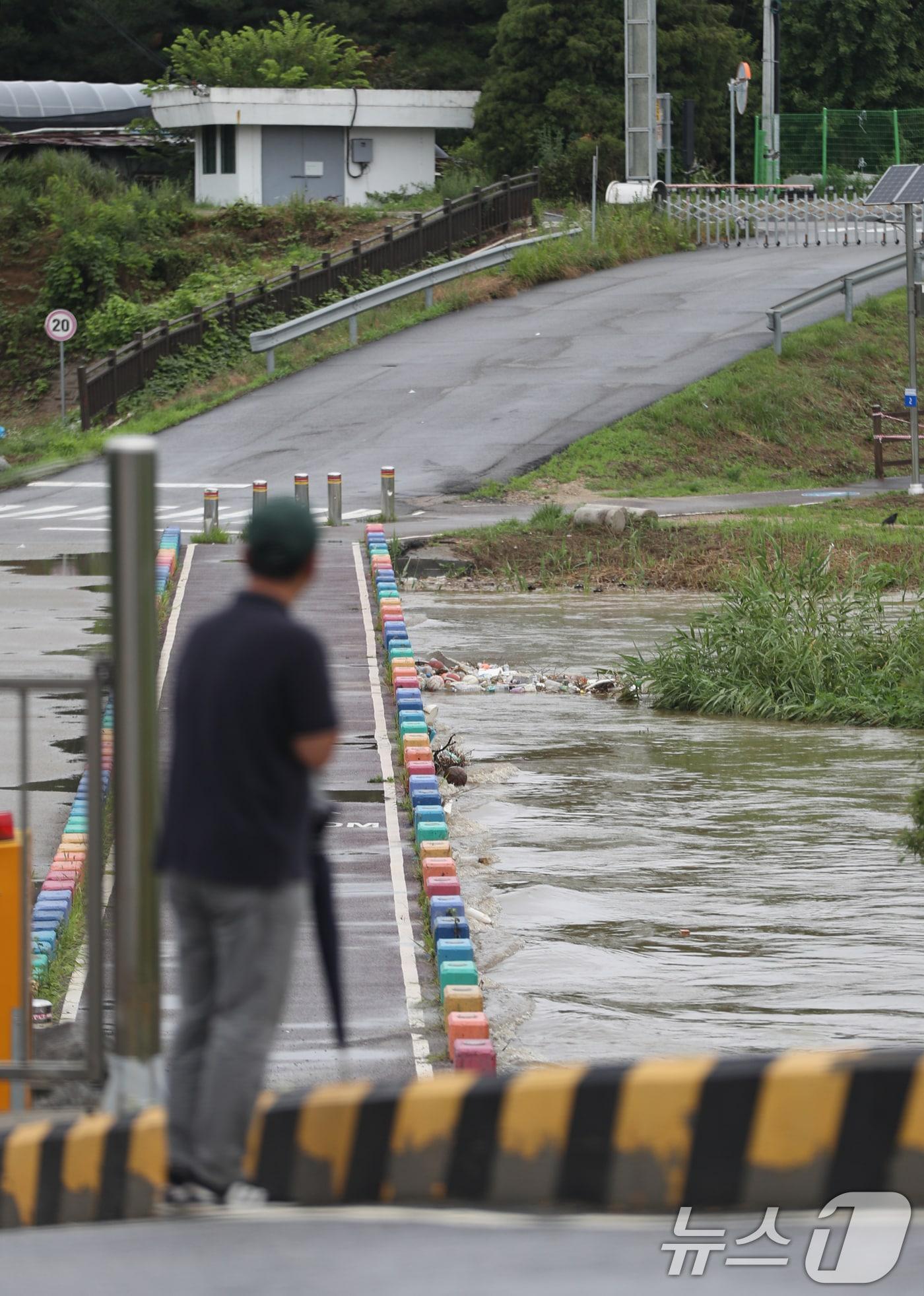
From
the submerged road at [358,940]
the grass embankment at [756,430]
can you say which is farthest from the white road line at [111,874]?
the grass embankment at [756,430]

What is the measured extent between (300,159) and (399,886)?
141 feet

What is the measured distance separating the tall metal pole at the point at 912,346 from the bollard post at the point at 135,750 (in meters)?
19.3

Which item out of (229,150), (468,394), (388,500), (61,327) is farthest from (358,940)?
(229,150)

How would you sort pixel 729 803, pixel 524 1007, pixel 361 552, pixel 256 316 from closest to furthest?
pixel 524 1007 → pixel 729 803 → pixel 361 552 → pixel 256 316

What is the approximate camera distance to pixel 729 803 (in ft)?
41.3

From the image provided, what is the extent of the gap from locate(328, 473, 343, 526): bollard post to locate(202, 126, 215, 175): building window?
28207 millimetres

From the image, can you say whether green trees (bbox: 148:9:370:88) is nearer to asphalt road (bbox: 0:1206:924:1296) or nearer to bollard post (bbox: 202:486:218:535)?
bollard post (bbox: 202:486:218:535)

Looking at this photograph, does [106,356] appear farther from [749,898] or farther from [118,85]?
[749,898]

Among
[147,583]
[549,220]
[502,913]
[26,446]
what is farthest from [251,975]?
[549,220]

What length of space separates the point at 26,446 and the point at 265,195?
18.8 metres

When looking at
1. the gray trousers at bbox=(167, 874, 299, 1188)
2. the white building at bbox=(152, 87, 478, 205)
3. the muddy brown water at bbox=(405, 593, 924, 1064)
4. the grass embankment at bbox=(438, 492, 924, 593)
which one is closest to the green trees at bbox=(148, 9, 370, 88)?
the white building at bbox=(152, 87, 478, 205)

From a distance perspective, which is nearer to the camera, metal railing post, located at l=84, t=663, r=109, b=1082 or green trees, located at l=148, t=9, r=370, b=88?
metal railing post, located at l=84, t=663, r=109, b=1082

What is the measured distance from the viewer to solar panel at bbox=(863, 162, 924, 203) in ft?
79.5

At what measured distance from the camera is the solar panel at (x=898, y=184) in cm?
2422
